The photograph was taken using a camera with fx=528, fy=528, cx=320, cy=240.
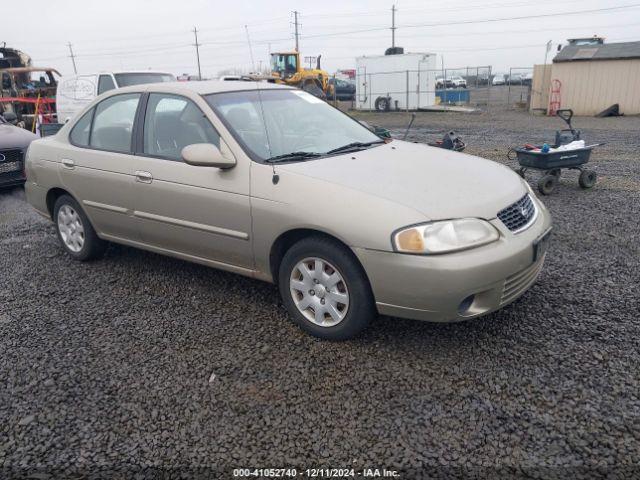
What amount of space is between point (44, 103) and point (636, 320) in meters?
15.1

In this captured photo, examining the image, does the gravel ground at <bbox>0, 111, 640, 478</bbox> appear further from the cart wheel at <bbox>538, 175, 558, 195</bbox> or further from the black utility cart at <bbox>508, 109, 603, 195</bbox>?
the cart wheel at <bbox>538, 175, 558, 195</bbox>

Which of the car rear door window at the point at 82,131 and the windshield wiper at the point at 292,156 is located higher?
the car rear door window at the point at 82,131

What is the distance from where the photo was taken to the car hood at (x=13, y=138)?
8.31 metres

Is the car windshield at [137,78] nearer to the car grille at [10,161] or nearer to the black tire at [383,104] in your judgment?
the car grille at [10,161]

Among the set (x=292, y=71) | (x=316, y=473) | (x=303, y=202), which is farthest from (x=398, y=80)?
(x=316, y=473)

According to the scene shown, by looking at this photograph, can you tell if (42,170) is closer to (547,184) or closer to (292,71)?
(547,184)

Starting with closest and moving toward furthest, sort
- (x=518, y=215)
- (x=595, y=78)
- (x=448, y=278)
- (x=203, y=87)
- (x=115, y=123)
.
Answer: (x=448, y=278) → (x=518, y=215) → (x=203, y=87) → (x=115, y=123) → (x=595, y=78)

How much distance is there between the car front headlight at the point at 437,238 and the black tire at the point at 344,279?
352 millimetres

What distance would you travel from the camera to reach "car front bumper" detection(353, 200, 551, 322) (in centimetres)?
297

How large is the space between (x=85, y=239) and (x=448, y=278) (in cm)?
358

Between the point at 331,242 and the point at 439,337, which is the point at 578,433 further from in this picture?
the point at 331,242

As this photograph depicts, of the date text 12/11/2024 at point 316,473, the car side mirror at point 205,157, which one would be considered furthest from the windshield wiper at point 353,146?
the date text 12/11/2024 at point 316,473

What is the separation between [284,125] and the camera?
4.13 metres

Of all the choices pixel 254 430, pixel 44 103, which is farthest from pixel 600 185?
pixel 44 103
